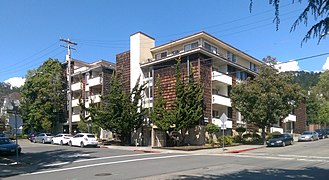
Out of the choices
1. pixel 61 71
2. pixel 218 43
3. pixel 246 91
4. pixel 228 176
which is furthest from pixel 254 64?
pixel 228 176

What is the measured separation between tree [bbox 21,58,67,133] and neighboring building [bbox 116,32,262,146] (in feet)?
52.6

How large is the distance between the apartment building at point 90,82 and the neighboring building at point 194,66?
4528mm

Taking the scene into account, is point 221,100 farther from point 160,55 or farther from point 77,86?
point 77,86

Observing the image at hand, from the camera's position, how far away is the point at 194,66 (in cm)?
3634

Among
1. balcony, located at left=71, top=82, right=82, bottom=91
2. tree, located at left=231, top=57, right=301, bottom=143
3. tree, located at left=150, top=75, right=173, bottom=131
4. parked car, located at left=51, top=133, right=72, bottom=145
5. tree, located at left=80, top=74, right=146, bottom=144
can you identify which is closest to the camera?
tree, located at left=150, top=75, right=173, bottom=131

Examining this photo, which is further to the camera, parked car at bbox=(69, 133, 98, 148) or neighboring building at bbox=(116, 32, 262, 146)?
neighboring building at bbox=(116, 32, 262, 146)

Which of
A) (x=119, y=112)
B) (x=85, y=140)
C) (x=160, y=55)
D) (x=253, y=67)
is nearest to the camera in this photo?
(x=85, y=140)

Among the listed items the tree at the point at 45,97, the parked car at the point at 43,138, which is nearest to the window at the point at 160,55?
the parked car at the point at 43,138

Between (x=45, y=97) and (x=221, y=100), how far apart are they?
3096cm

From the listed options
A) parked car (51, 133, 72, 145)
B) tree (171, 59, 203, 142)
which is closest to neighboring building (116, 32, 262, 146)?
tree (171, 59, 203, 142)

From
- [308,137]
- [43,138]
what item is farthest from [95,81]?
[308,137]

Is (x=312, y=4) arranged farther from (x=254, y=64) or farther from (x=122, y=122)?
(x=254, y=64)

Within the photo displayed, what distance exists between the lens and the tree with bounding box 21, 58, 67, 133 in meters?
54.9

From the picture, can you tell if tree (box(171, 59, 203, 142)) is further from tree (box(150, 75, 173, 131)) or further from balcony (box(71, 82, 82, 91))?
balcony (box(71, 82, 82, 91))
